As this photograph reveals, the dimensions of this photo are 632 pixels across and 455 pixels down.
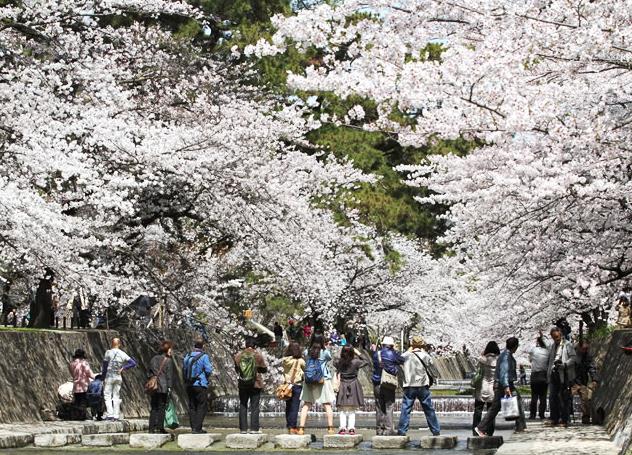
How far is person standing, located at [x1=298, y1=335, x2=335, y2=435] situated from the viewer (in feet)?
63.0

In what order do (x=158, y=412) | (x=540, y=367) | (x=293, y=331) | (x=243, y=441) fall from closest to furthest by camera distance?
(x=243, y=441) < (x=158, y=412) < (x=540, y=367) < (x=293, y=331)

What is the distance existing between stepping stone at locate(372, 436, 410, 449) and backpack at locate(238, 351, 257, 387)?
2493 mm

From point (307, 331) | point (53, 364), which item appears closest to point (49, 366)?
point (53, 364)

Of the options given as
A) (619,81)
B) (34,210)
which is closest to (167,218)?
(34,210)

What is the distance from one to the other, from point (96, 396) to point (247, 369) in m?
4.67

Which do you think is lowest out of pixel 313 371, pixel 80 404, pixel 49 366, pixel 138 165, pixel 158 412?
pixel 158 412

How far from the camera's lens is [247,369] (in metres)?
19.0

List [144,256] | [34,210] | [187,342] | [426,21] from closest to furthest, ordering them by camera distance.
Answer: [426,21]
[34,210]
[144,256]
[187,342]

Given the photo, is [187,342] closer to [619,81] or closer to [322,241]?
[322,241]

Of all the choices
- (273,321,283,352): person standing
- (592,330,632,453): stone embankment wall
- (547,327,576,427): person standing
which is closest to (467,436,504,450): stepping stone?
(592,330,632,453): stone embankment wall

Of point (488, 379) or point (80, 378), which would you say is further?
point (80, 378)

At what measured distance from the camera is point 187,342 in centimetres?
3272

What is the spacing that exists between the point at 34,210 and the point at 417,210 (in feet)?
95.6

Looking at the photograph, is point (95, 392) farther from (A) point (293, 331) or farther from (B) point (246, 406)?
(A) point (293, 331)
